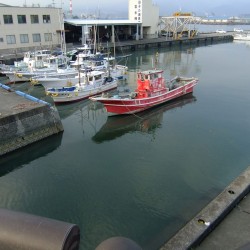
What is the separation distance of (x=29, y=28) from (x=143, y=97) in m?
28.5

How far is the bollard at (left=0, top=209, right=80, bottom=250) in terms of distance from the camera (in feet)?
14.7

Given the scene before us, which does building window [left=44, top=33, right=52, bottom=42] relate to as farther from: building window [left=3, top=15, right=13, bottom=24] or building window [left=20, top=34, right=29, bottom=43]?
building window [left=3, top=15, right=13, bottom=24]

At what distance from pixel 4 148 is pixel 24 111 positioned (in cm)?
242

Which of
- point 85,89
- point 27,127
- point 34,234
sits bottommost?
point 27,127

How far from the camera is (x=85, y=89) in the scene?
974 inches

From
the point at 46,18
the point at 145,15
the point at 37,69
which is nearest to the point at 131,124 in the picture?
the point at 37,69

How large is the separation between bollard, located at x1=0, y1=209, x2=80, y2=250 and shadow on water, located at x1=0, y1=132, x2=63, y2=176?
34.3 ft

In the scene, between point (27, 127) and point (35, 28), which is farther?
point (35, 28)

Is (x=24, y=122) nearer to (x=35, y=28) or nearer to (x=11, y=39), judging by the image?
(x=11, y=39)

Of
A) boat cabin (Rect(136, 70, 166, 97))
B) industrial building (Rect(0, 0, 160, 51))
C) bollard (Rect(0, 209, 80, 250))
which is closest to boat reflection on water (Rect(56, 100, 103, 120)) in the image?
boat cabin (Rect(136, 70, 166, 97))

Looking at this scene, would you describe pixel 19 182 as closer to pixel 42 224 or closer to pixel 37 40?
pixel 42 224

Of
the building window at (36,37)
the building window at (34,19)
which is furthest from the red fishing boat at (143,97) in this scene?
the building window at (34,19)

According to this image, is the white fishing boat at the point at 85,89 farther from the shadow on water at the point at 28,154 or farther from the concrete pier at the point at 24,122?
the shadow on water at the point at 28,154

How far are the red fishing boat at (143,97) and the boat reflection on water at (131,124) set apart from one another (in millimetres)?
445
